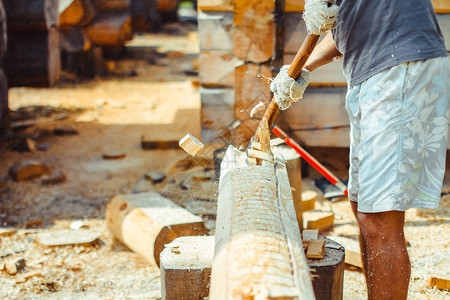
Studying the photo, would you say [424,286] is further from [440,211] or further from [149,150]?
[149,150]

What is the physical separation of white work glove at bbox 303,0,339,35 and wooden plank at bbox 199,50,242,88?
1784 millimetres

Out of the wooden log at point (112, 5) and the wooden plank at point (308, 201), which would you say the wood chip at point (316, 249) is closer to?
the wooden plank at point (308, 201)

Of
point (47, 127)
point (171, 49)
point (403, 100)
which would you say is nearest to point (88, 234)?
point (403, 100)

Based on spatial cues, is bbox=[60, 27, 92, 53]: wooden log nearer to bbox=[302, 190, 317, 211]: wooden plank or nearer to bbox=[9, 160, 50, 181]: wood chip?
bbox=[9, 160, 50, 181]: wood chip

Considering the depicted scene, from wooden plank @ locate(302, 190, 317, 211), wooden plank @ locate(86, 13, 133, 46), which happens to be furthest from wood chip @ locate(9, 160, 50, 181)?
wooden plank @ locate(86, 13, 133, 46)

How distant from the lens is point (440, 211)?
405cm

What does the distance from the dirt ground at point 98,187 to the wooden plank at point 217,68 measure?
0.74 meters

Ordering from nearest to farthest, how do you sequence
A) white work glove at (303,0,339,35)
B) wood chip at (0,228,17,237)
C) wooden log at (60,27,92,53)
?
white work glove at (303,0,339,35), wood chip at (0,228,17,237), wooden log at (60,27,92,53)

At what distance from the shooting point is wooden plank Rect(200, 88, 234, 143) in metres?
4.20

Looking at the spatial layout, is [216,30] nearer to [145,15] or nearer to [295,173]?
[295,173]

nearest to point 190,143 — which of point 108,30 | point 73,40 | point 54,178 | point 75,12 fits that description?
point 54,178

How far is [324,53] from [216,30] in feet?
5.29

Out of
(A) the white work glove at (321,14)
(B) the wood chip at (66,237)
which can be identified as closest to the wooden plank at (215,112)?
(B) the wood chip at (66,237)

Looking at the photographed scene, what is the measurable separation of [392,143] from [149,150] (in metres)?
4.19
